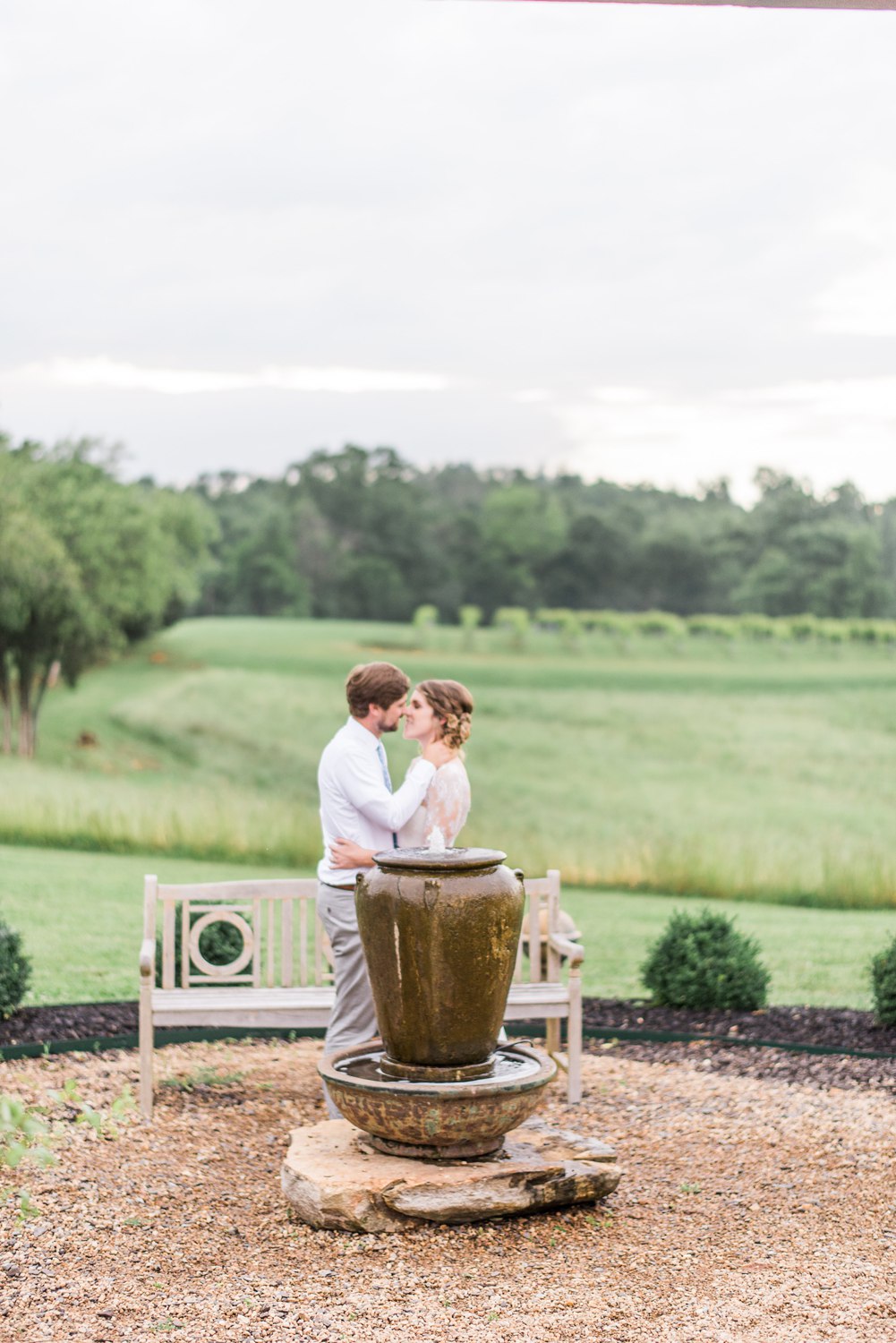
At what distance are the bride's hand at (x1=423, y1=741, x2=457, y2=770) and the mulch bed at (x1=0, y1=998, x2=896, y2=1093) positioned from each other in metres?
2.56

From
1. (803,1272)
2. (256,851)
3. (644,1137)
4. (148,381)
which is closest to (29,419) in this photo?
(148,381)

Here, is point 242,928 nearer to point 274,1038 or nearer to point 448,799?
point 274,1038

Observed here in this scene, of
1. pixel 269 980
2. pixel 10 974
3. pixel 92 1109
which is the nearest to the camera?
pixel 92 1109

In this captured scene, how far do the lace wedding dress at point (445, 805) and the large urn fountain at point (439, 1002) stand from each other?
1.27 feet

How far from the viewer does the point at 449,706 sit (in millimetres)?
4730

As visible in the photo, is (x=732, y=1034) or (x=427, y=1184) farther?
(x=732, y=1034)

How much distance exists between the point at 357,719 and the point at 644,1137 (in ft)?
6.87

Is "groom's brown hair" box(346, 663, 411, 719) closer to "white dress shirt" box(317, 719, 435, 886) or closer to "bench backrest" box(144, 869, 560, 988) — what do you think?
"white dress shirt" box(317, 719, 435, 886)

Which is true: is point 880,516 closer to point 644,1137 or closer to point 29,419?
point 29,419

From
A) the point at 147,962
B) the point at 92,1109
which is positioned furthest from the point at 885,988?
the point at 92,1109

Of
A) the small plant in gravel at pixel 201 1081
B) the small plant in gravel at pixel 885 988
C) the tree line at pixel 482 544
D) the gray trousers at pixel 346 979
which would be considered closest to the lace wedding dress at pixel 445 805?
the gray trousers at pixel 346 979

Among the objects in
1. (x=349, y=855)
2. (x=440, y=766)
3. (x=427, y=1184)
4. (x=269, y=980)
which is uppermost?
(x=440, y=766)

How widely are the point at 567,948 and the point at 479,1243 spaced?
1.97m

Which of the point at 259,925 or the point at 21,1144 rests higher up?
the point at 259,925
